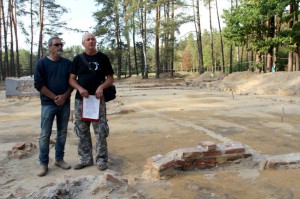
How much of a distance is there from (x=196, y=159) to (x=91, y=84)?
1719 mm

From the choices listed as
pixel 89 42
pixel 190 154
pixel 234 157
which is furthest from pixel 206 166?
pixel 89 42

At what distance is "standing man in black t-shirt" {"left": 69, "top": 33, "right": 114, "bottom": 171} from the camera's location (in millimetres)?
4316

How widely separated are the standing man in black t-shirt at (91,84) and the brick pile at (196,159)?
71 centimetres

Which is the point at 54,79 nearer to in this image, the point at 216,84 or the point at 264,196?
the point at 264,196

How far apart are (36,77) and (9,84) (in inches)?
602

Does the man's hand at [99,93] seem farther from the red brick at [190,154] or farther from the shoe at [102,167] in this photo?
the red brick at [190,154]

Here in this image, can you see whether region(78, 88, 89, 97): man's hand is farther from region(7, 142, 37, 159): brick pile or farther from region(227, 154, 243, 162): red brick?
region(227, 154, 243, 162): red brick

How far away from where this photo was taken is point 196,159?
4.46 m

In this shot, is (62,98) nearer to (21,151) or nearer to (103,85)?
(103,85)

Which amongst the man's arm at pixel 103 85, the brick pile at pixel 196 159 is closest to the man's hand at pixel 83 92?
the man's arm at pixel 103 85

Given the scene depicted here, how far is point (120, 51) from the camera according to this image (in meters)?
39.6

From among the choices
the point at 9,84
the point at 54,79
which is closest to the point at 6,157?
the point at 54,79

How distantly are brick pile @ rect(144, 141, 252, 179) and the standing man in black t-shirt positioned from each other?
708mm

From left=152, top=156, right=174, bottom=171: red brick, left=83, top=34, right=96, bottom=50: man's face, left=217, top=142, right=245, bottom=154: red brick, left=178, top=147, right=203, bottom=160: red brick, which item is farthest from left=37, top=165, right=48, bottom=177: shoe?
left=217, top=142, right=245, bottom=154: red brick
